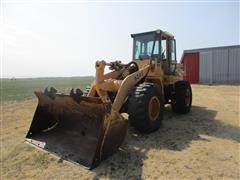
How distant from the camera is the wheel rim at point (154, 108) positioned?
5.20m

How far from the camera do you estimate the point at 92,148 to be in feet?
13.4

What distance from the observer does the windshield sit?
21.5 ft

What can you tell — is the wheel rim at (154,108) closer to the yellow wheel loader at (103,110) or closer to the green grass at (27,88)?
the yellow wheel loader at (103,110)

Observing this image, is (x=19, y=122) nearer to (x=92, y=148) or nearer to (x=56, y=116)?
(x=56, y=116)

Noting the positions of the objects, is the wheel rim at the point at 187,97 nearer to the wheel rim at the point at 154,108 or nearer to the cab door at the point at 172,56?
the cab door at the point at 172,56

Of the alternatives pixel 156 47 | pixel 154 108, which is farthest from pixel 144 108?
pixel 156 47

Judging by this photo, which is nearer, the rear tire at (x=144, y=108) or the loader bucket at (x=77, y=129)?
the loader bucket at (x=77, y=129)

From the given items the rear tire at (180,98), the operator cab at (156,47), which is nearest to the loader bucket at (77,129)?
the operator cab at (156,47)

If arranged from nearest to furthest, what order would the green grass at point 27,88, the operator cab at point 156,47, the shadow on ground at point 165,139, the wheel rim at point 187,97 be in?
the shadow on ground at point 165,139, the operator cab at point 156,47, the wheel rim at point 187,97, the green grass at point 27,88

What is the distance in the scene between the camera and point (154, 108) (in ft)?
17.8

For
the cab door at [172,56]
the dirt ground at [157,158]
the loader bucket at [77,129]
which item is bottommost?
the dirt ground at [157,158]

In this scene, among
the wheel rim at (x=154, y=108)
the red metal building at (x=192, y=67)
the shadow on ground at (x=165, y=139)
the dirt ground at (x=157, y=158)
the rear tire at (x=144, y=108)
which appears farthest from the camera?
the red metal building at (x=192, y=67)

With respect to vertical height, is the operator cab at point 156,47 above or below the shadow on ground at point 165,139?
above

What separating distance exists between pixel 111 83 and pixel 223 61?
607 inches
